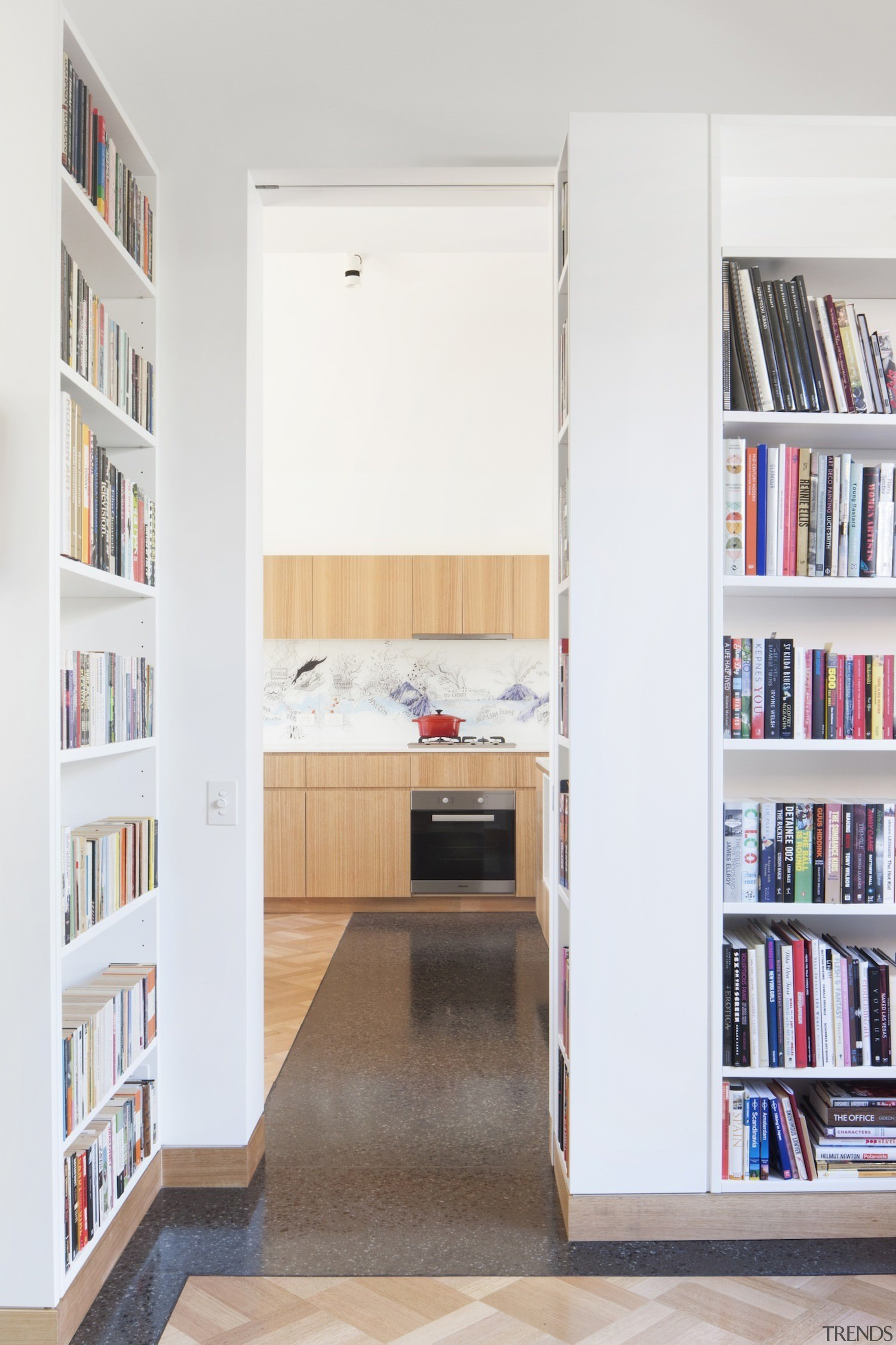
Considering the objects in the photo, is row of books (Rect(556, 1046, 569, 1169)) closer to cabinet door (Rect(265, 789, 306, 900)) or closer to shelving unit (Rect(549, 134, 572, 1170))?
shelving unit (Rect(549, 134, 572, 1170))

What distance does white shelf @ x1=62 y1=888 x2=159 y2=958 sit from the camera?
6.33 ft

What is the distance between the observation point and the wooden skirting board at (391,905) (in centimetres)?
577

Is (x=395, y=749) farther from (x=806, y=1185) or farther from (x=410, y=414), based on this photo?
(x=806, y=1185)

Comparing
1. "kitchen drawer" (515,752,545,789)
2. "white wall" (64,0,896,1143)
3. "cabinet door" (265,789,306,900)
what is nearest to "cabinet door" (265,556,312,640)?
"cabinet door" (265,789,306,900)

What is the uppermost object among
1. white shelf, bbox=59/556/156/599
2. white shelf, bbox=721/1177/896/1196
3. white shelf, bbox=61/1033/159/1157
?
white shelf, bbox=59/556/156/599

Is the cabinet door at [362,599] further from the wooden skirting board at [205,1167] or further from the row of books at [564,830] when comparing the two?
the wooden skirting board at [205,1167]

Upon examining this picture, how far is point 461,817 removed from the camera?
223 inches

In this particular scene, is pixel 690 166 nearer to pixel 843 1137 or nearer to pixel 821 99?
pixel 821 99

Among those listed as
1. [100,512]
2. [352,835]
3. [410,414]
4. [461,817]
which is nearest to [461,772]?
[461,817]

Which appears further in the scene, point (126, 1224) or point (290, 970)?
point (290, 970)

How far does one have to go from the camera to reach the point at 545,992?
4.21 metres

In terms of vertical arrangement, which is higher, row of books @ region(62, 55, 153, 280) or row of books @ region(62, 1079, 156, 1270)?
row of books @ region(62, 55, 153, 280)

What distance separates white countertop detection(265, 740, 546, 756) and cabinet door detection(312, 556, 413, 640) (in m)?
0.70

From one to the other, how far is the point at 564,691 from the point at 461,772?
3.28 meters
